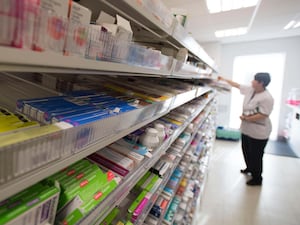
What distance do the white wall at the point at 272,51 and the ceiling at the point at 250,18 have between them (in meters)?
0.27

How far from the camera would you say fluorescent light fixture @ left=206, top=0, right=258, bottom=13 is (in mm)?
2715

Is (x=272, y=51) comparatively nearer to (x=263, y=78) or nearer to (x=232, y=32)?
(x=232, y=32)

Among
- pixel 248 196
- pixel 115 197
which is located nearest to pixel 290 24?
pixel 248 196

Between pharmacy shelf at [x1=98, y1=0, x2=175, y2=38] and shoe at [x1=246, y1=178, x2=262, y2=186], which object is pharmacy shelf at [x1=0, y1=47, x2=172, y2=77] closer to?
pharmacy shelf at [x1=98, y1=0, x2=175, y2=38]

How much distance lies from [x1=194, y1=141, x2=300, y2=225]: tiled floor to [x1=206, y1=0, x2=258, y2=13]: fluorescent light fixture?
2.59 m

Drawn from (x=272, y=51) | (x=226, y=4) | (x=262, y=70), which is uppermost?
(x=272, y=51)

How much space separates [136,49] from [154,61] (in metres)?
0.14

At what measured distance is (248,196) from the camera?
2.66 meters

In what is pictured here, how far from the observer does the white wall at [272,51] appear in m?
4.94

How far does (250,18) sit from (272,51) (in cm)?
221

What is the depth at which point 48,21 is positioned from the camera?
0.30 metres

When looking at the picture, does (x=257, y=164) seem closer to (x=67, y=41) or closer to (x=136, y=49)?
(x=136, y=49)

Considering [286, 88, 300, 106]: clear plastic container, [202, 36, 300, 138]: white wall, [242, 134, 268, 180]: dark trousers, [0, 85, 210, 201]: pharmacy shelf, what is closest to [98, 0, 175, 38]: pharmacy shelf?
[0, 85, 210, 201]: pharmacy shelf

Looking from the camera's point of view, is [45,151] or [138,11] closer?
[45,151]
